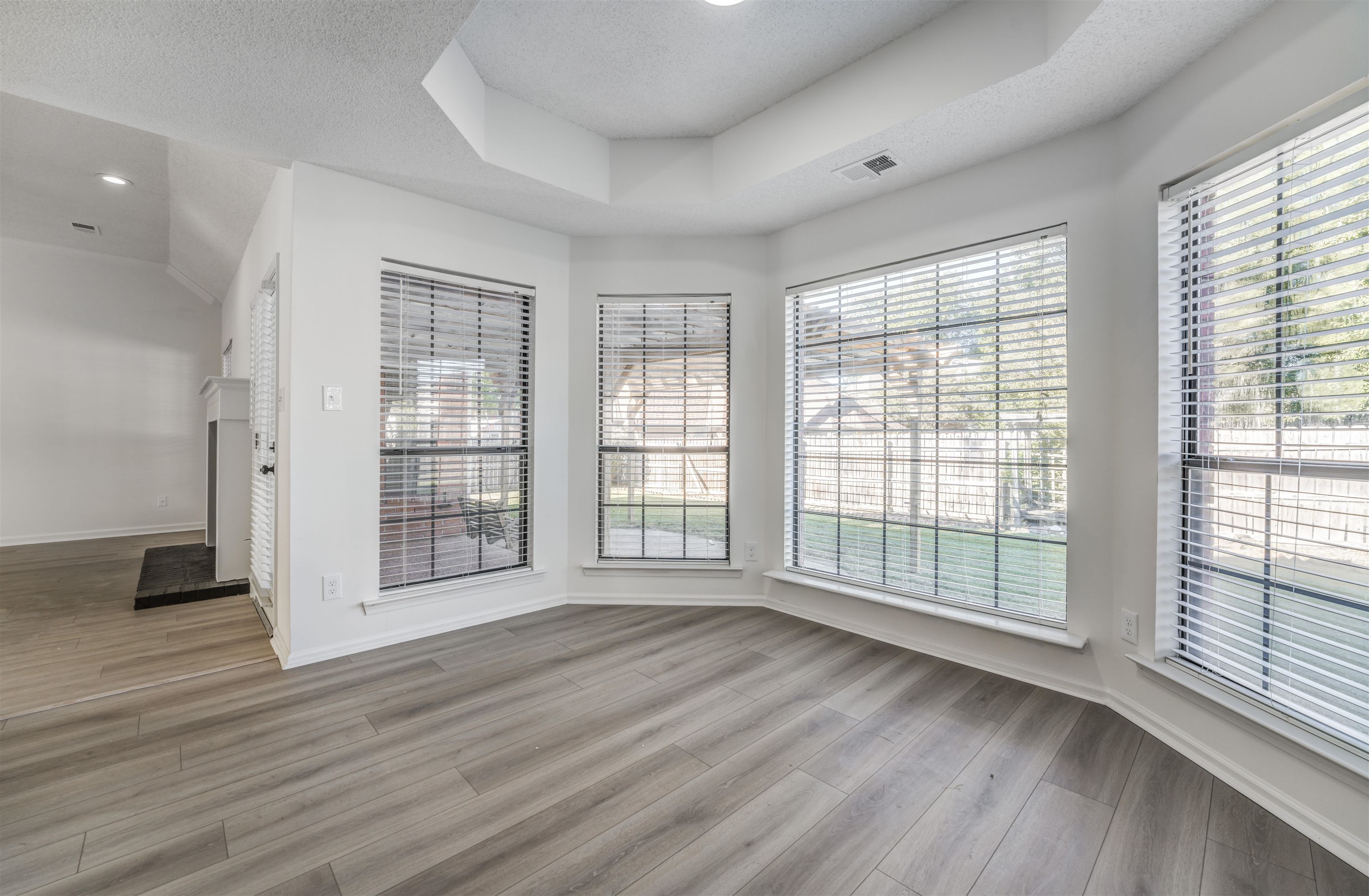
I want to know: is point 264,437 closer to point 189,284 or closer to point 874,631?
point 874,631

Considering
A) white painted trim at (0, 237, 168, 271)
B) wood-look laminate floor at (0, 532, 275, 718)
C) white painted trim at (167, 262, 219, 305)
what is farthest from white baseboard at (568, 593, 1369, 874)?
white painted trim at (0, 237, 168, 271)

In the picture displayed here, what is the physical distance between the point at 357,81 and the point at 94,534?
6.38 m

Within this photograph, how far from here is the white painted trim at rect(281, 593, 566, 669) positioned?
8.91ft

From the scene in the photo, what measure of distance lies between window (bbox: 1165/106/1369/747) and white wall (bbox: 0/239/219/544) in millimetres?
8402

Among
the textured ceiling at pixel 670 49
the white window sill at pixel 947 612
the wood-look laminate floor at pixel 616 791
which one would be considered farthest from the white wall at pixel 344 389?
the white window sill at pixel 947 612

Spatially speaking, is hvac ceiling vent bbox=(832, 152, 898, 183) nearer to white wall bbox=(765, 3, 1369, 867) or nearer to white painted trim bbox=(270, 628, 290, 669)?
white wall bbox=(765, 3, 1369, 867)

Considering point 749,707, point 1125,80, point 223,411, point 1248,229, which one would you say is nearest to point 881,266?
point 1125,80

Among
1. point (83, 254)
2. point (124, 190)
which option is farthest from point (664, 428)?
point (83, 254)

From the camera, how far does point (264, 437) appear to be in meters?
3.42

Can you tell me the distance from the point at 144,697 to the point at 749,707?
2.57 m

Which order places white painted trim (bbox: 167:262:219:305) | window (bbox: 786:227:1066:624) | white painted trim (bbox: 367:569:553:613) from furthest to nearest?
white painted trim (bbox: 167:262:219:305), white painted trim (bbox: 367:569:553:613), window (bbox: 786:227:1066:624)

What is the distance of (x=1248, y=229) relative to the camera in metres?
1.86

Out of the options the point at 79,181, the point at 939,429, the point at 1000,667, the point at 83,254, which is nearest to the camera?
the point at 1000,667

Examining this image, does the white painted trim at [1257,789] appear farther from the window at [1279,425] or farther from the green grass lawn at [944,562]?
the green grass lawn at [944,562]
